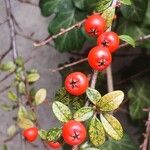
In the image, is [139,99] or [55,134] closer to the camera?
[55,134]

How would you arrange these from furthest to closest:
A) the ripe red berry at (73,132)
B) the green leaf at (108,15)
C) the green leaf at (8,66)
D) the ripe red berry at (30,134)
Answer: the green leaf at (8,66) < the ripe red berry at (30,134) < the green leaf at (108,15) < the ripe red berry at (73,132)


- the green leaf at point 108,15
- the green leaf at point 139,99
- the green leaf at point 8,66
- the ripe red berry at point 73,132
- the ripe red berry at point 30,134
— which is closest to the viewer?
the ripe red berry at point 73,132

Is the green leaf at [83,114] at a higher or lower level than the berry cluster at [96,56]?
lower

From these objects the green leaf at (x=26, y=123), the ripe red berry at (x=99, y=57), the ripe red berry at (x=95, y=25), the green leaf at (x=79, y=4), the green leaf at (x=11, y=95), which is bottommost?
the green leaf at (x=26, y=123)

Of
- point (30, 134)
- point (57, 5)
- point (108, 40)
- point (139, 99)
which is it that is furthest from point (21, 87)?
point (108, 40)

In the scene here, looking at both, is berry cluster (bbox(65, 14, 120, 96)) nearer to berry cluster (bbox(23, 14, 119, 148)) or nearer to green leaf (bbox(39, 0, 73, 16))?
berry cluster (bbox(23, 14, 119, 148))

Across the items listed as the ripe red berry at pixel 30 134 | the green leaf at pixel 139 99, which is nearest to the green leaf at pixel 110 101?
the ripe red berry at pixel 30 134

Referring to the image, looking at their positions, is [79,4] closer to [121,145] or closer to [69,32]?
[69,32]

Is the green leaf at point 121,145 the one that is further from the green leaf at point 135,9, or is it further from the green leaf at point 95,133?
the green leaf at point 95,133
